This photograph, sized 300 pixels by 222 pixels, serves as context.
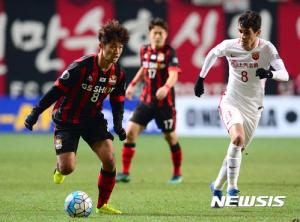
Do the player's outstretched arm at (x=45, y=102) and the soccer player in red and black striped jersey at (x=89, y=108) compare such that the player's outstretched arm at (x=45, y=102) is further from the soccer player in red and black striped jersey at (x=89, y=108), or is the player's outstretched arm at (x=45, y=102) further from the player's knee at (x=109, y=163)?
the player's knee at (x=109, y=163)

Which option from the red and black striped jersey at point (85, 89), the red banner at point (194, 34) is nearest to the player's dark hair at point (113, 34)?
the red and black striped jersey at point (85, 89)

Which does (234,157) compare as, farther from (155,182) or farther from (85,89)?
(155,182)

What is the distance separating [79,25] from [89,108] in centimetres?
1404

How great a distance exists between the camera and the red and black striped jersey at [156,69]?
1212 cm

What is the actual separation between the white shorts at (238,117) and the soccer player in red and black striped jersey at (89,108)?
1.26 metres

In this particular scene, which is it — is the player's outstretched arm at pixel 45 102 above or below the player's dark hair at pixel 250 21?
below

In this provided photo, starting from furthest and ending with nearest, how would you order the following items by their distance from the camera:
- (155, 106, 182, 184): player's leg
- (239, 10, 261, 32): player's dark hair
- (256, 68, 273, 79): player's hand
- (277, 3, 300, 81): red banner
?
(277, 3, 300, 81): red banner, (155, 106, 182, 184): player's leg, (239, 10, 261, 32): player's dark hair, (256, 68, 273, 79): player's hand

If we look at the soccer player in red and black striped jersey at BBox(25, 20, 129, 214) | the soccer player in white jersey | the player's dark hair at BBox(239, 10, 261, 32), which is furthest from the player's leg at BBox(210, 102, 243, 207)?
the soccer player in red and black striped jersey at BBox(25, 20, 129, 214)

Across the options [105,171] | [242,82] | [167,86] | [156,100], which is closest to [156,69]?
[156,100]

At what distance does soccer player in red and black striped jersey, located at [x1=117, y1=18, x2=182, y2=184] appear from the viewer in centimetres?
1200

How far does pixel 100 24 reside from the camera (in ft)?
72.6

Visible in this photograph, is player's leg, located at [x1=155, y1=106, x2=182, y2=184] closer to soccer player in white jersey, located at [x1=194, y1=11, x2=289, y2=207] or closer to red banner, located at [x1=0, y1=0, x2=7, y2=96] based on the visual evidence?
soccer player in white jersey, located at [x1=194, y1=11, x2=289, y2=207]

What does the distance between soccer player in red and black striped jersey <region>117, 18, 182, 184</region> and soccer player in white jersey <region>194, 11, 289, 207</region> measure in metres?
2.66

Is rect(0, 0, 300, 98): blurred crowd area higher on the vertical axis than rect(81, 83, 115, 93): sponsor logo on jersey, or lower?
lower
